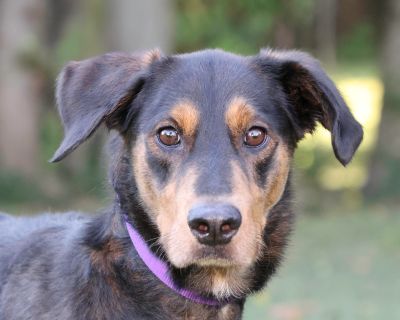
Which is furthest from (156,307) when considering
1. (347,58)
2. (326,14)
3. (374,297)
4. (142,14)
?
(347,58)

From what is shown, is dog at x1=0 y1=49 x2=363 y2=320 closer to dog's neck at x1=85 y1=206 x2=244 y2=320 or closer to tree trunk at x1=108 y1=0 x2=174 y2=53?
dog's neck at x1=85 y1=206 x2=244 y2=320

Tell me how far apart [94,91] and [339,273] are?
6.38 m

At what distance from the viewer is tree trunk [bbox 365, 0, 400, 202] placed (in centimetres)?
1427

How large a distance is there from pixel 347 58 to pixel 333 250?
2220cm

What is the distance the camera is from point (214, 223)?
3992 mm

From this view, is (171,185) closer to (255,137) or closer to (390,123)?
(255,137)

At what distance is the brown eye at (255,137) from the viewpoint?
4449 mm

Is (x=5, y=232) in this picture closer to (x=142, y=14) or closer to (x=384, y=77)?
(x=142, y=14)

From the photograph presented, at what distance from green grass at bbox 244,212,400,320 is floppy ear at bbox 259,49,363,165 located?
228 centimetres

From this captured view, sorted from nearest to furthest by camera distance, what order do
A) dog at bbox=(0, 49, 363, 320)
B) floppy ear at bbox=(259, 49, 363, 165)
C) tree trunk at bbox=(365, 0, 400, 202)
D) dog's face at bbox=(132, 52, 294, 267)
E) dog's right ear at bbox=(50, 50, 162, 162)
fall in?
dog's face at bbox=(132, 52, 294, 267)
dog at bbox=(0, 49, 363, 320)
dog's right ear at bbox=(50, 50, 162, 162)
floppy ear at bbox=(259, 49, 363, 165)
tree trunk at bbox=(365, 0, 400, 202)

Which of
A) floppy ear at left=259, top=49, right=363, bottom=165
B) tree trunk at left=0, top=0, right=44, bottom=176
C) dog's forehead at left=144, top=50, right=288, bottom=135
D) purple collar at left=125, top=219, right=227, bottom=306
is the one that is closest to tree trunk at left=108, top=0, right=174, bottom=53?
tree trunk at left=0, top=0, right=44, bottom=176

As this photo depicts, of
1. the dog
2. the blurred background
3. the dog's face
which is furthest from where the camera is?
the blurred background

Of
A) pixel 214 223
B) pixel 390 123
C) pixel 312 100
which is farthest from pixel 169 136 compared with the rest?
pixel 390 123

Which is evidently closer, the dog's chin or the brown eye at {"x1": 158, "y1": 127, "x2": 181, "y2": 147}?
the dog's chin
